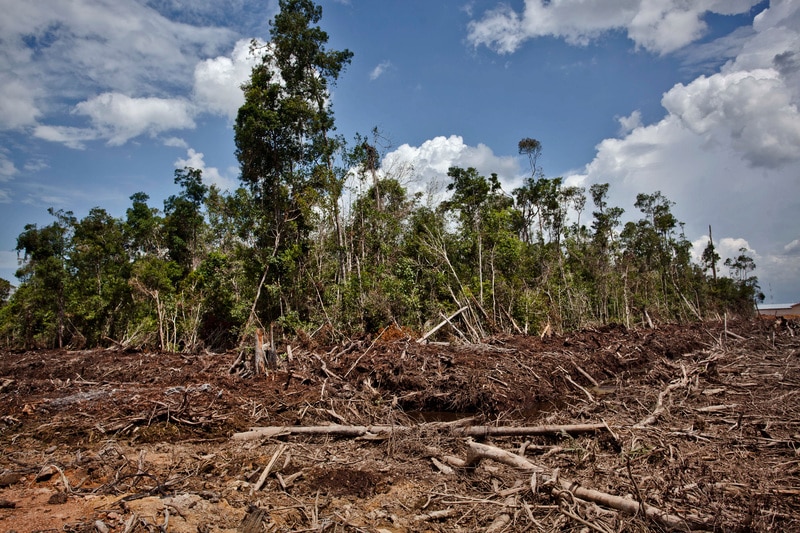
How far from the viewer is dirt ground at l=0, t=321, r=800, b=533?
3.70 m

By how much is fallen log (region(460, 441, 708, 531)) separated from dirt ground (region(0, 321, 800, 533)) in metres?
0.03

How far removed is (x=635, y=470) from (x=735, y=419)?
2.68m

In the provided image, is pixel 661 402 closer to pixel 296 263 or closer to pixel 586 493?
pixel 586 493

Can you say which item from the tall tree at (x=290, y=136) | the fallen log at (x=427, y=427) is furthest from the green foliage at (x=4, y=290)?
the fallen log at (x=427, y=427)

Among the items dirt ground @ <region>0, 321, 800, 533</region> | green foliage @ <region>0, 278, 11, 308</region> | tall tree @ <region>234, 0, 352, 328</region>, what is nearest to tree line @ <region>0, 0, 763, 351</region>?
tall tree @ <region>234, 0, 352, 328</region>

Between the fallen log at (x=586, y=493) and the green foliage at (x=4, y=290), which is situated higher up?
the green foliage at (x=4, y=290)

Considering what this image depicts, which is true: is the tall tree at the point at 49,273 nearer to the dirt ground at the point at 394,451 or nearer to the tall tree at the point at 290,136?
the tall tree at the point at 290,136

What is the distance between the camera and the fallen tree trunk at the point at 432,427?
5.59 metres

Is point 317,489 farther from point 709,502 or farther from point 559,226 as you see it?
point 559,226

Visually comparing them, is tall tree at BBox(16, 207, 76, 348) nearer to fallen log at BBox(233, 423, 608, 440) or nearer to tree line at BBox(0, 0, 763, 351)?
tree line at BBox(0, 0, 763, 351)

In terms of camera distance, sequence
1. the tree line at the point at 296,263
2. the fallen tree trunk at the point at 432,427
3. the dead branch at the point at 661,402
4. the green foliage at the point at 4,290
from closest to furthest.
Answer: the fallen tree trunk at the point at 432,427 → the dead branch at the point at 661,402 → the tree line at the point at 296,263 → the green foliage at the point at 4,290

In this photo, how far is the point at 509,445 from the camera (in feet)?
18.3

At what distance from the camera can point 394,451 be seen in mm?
5672

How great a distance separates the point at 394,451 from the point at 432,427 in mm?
778
